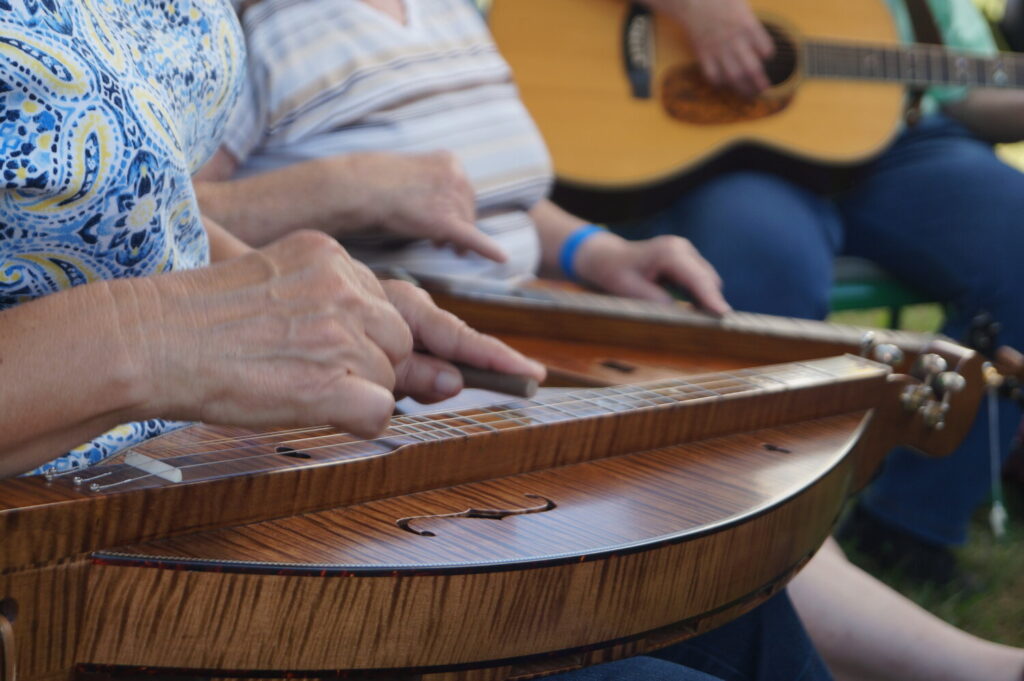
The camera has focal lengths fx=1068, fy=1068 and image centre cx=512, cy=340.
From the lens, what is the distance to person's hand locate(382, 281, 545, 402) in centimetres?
96

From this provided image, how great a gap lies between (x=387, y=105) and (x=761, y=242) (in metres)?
0.92

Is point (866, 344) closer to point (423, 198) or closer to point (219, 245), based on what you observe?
point (423, 198)

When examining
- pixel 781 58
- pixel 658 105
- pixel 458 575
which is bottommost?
pixel 458 575

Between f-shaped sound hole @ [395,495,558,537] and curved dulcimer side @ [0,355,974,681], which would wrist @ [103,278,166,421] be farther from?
f-shaped sound hole @ [395,495,558,537]

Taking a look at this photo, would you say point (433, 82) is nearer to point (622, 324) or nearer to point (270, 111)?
point (270, 111)

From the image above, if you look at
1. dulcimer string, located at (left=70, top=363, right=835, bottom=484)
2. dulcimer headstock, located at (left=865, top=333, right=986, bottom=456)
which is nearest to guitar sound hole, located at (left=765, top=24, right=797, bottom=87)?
dulcimer headstock, located at (left=865, top=333, right=986, bottom=456)

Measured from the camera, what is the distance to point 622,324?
1352 millimetres

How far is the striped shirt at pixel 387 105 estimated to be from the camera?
58.2 inches

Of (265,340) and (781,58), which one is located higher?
(781,58)

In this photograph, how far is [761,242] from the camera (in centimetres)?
213

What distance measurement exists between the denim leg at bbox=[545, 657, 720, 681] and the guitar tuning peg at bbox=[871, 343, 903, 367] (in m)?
0.54

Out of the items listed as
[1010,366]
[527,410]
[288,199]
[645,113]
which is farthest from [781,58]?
[527,410]

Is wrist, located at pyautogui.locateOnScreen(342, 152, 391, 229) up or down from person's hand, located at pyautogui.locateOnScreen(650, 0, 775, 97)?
down

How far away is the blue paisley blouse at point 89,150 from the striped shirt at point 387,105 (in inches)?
22.3
